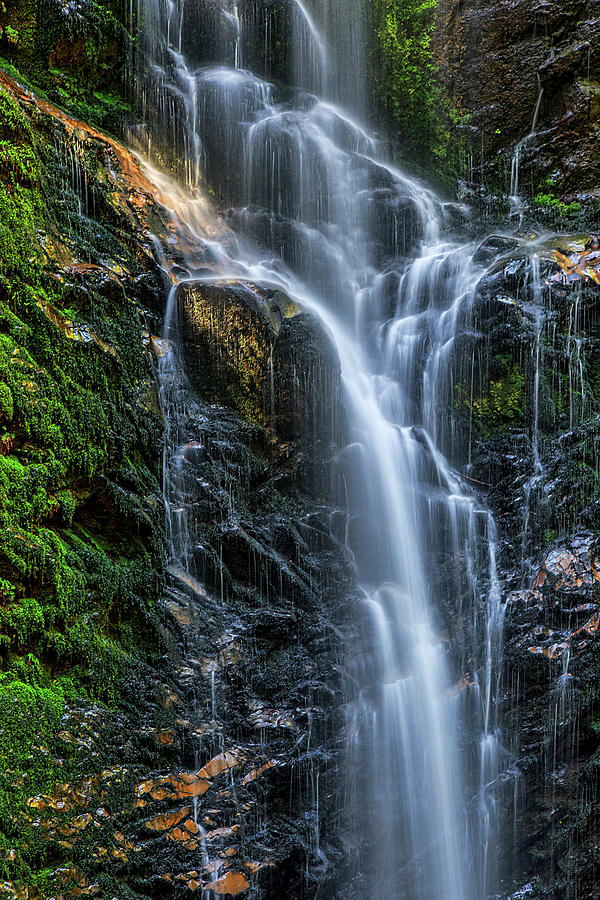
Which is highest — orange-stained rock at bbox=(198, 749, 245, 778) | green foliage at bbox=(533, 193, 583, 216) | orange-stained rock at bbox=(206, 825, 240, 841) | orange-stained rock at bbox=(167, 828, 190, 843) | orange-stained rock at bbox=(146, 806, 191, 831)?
green foliage at bbox=(533, 193, 583, 216)

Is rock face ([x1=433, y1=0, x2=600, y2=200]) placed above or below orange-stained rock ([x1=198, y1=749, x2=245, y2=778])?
above

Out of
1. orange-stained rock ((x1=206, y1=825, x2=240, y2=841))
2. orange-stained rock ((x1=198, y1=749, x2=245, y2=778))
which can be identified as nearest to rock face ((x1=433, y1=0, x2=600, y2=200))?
orange-stained rock ((x1=198, y1=749, x2=245, y2=778))

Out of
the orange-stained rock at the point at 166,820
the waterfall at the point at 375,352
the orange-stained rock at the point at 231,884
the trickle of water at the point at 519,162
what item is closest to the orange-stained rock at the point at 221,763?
the orange-stained rock at the point at 166,820

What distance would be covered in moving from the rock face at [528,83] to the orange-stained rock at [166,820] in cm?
1207

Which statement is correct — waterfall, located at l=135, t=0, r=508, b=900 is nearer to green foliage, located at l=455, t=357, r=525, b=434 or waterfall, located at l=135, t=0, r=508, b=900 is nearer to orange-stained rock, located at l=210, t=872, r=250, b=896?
green foliage, located at l=455, t=357, r=525, b=434

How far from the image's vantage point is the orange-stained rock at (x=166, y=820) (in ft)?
21.3

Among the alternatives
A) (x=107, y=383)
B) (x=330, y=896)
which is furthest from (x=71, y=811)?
(x=107, y=383)

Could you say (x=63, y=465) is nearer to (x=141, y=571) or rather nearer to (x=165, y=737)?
(x=141, y=571)

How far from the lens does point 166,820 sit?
6609 mm

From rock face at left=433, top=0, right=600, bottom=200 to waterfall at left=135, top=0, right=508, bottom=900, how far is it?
5.96 ft

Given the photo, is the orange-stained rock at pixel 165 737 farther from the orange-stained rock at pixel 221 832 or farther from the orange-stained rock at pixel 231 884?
the orange-stained rock at pixel 231 884

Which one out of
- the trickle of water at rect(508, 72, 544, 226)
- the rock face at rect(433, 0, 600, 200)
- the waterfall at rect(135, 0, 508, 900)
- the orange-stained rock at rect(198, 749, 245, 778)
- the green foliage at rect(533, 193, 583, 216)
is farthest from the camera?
the trickle of water at rect(508, 72, 544, 226)

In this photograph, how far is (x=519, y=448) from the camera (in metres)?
10.2

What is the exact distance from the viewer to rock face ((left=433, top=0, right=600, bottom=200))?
12953 millimetres
